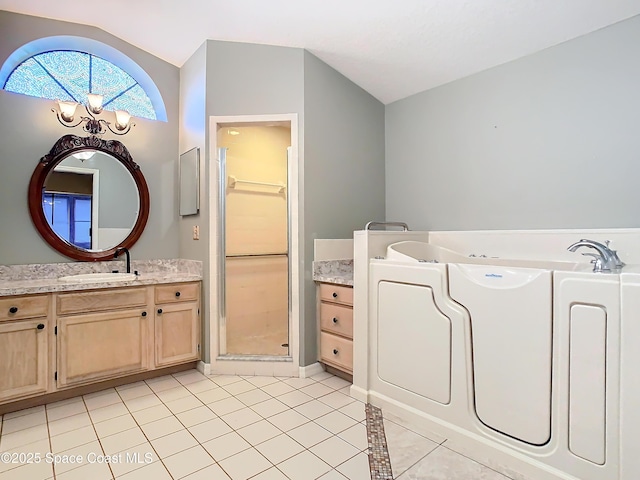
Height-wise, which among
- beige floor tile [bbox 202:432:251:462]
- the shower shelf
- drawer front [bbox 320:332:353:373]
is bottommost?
beige floor tile [bbox 202:432:251:462]

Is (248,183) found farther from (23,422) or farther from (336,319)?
(23,422)

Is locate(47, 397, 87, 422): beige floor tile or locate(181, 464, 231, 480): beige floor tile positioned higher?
locate(181, 464, 231, 480): beige floor tile

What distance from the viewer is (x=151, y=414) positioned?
Result: 2.06 m

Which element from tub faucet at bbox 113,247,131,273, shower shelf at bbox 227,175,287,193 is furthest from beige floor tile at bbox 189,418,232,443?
shower shelf at bbox 227,175,287,193

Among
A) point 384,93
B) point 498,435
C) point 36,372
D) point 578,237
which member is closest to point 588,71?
point 578,237

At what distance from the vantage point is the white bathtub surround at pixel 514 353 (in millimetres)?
1286

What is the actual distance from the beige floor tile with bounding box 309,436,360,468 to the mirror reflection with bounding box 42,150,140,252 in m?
2.27

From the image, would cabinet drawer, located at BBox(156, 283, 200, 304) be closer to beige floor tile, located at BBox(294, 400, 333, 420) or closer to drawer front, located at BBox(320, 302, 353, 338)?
drawer front, located at BBox(320, 302, 353, 338)

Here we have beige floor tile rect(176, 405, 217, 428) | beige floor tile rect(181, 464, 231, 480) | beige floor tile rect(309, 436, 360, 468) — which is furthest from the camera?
beige floor tile rect(176, 405, 217, 428)

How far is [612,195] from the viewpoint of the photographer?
2045mm

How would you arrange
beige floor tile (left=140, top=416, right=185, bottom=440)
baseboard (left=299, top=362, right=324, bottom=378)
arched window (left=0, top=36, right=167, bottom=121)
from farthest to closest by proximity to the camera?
baseboard (left=299, top=362, right=324, bottom=378)
arched window (left=0, top=36, right=167, bottom=121)
beige floor tile (left=140, top=416, right=185, bottom=440)

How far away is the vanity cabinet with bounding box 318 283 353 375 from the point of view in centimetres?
246

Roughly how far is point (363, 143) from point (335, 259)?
45.0 inches

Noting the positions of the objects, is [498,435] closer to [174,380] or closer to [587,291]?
[587,291]
